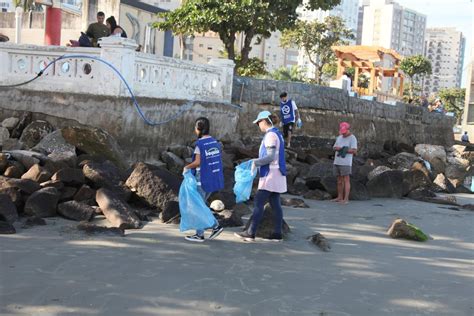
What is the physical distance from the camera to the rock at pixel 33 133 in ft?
34.3

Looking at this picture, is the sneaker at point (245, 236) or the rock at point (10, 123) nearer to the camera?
the sneaker at point (245, 236)

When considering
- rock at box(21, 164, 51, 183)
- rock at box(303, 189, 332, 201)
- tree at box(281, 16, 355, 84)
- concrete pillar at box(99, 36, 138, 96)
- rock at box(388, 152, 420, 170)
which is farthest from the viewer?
tree at box(281, 16, 355, 84)

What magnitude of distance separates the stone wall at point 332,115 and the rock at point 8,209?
884cm

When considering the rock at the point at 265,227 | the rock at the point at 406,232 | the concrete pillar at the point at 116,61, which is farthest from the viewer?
the concrete pillar at the point at 116,61

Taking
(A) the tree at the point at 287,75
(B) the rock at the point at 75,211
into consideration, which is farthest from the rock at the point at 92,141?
(A) the tree at the point at 287,75

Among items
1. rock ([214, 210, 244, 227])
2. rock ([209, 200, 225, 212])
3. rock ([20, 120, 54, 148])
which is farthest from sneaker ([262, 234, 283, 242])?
rock ([20, 120, 54, 148])

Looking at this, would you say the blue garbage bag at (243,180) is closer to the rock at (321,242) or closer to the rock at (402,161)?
the rock at (321,242)

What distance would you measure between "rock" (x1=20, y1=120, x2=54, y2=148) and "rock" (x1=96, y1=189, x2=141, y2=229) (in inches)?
132

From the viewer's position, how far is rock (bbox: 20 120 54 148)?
1045 centimetres

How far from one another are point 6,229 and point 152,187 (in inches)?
88.2

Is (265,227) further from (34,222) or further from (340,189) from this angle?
(340,189)

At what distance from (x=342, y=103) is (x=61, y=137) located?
40.2ft

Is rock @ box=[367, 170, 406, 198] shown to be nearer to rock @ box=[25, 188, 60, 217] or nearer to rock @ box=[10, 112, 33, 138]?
rock @ box=[25, 188, 60, 217]

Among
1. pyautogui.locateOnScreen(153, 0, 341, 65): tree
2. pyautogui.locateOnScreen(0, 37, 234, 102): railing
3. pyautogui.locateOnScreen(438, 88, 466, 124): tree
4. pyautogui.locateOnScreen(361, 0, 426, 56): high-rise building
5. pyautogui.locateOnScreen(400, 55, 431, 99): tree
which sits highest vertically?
pyautogui.locateOnScreen(361, 0, 426, 56): high-rise building
